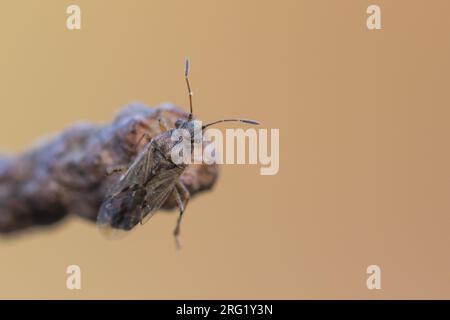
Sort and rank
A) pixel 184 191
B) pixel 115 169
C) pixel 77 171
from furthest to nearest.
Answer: pixel 184 191
pixel 77 171
pixel 115 169

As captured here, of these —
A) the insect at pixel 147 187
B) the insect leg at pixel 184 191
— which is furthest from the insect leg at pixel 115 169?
the insect leg at pixel 184 191

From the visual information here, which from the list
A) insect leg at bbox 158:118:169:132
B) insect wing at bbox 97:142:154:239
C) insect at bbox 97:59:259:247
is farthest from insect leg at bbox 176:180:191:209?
insect leg at bbox 158:118:169:132

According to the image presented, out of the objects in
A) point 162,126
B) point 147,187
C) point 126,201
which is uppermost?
point 162,126

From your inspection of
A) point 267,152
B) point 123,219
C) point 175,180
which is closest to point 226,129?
point 267,152

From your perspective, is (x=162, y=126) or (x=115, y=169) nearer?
(x=115, y=169)

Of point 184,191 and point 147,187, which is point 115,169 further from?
point 184,191

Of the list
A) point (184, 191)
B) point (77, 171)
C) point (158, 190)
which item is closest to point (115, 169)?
point (77, 171)

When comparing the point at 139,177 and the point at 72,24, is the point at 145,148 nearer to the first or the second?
the point at 139,177

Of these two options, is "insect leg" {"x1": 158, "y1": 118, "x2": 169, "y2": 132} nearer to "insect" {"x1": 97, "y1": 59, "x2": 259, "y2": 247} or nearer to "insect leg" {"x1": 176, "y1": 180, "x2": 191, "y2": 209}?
"insect" {"x1": 97, "y1": 59, "x2": 259, "y2": 247}

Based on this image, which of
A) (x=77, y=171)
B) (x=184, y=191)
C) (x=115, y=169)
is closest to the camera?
(x=115, y=169)
